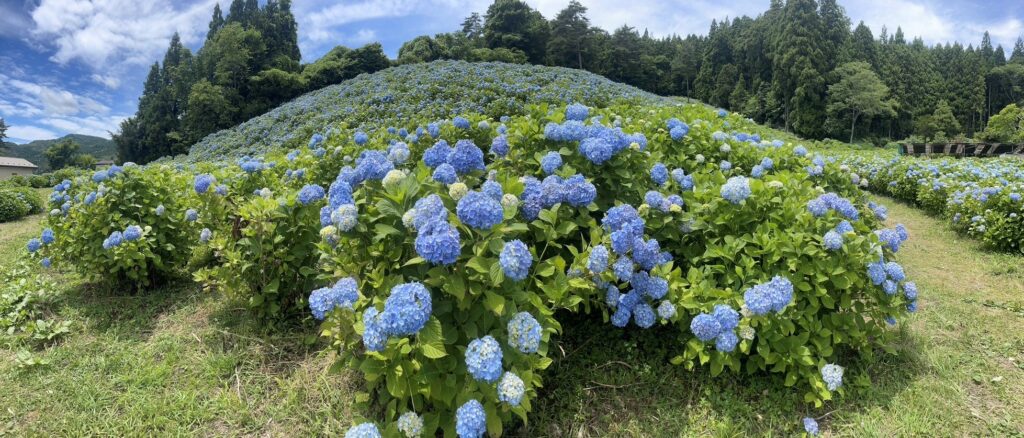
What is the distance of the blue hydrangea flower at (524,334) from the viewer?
63.6 inches

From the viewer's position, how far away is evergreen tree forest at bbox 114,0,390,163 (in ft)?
68.1

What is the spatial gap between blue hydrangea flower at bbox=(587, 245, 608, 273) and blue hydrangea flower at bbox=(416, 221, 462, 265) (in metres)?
0.68

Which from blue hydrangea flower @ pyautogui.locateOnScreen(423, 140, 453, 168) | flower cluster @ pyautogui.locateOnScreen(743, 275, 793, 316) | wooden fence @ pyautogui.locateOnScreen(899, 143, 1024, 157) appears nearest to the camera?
flower cluster @ pyautogui.locateOnScreen(743, 275, 793, 316)

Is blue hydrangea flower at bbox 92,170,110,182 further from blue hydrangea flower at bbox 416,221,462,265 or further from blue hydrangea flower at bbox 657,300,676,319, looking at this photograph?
blue hydrangea flower at bbox 657,300,676,319

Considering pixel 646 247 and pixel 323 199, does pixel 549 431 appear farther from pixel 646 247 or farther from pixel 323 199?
pixel 323 199

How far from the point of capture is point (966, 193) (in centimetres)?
577

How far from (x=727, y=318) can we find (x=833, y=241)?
660 millimetres

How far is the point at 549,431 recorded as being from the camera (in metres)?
2.17

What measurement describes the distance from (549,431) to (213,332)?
2.16 metres

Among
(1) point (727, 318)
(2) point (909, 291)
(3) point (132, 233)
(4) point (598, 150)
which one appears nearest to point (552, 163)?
(4) point (598, 150)

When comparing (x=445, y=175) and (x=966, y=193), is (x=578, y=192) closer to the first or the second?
(x=445, y=175)

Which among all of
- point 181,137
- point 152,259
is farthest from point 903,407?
point 181,137

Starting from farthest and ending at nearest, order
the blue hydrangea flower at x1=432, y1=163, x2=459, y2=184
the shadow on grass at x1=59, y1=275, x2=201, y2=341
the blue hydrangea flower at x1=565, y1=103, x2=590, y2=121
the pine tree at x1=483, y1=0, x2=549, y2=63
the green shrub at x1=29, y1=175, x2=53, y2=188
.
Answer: the pine tree at x1=483, y1=0, x2=549, y2=63 < the green shrub at x1=29, y1=175, x2=53, y2=188 < the shadow on grass at x1=59, y1=275, x2=201, y2=341 < the blue hydrangea flower at x1=565, y1=103, x2=590, y2=121 < the blue hydrangea flower at x1=432, y1=163, x2=459, y2=184

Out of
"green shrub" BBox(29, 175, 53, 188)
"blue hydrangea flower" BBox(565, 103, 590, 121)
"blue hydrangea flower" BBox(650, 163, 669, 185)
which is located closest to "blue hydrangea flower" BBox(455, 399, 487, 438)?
"blue hydrangea flower" BBox(650, 163, 669, 185)
